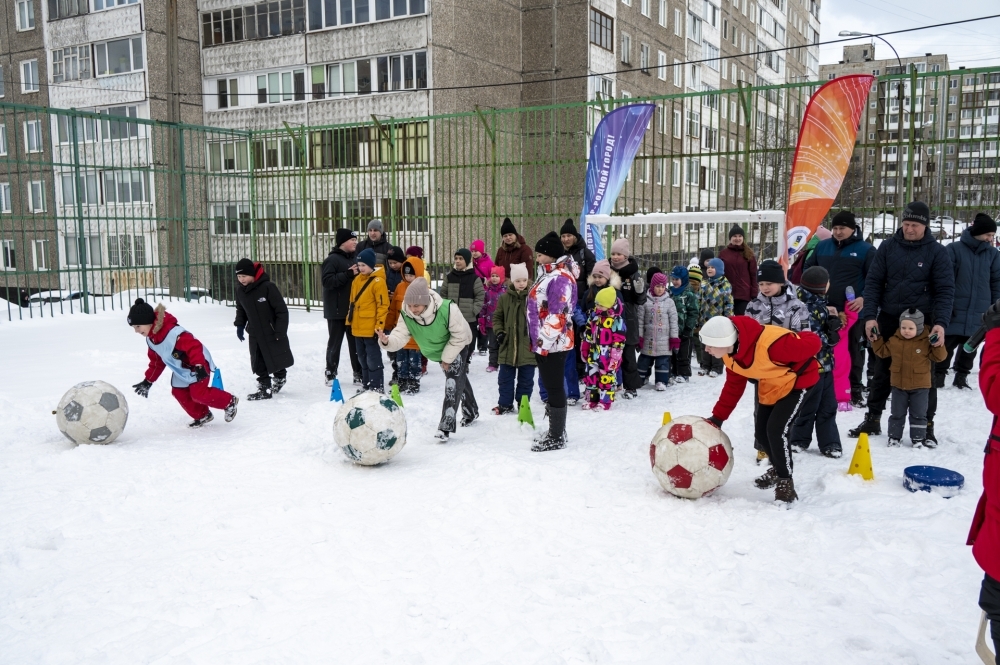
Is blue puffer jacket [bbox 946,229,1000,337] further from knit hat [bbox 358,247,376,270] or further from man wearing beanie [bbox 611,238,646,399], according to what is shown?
knit hat [bbox 358,247,376,270]

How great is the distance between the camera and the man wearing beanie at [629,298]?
9.35 meters

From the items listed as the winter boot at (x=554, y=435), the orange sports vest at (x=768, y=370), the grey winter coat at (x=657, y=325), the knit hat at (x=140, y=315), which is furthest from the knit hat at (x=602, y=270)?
the knit hat at (x=140, y=315)

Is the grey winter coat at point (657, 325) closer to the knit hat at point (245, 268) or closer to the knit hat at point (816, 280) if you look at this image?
the knit hat at point (816, 280)

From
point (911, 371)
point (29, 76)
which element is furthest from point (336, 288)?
point (29, 76)

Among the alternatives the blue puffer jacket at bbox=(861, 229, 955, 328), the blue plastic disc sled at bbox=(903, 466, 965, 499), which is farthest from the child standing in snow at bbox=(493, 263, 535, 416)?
the blue plastic disc sled at bbox=(903, 466, 965, 499)

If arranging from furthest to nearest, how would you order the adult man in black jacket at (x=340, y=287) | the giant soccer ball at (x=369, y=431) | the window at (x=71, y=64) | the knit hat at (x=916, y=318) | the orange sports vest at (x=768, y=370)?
the window at (x=71, y=64) < the adult man in black jacket at (x=340, y=287) < the knit hat at (x=916, y=318) < the giant soccer ball at (x=369, y=431) < the orange sports vest at (x=768, y=370)

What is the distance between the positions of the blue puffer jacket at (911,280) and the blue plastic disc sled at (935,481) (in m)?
1.66

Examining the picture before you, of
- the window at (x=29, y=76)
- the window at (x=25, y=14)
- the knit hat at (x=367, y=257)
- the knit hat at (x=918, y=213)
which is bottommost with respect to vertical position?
the knit hat at (x=367, y=257)

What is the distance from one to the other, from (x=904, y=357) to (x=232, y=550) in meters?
5.88

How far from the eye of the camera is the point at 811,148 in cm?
1054

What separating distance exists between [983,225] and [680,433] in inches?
200

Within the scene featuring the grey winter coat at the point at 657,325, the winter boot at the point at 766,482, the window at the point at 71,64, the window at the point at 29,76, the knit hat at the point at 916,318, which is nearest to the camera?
the winter boot at the point at 766,482

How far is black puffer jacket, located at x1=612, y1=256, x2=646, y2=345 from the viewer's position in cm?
935

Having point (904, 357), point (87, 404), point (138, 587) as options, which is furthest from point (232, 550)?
point (904, 357)
